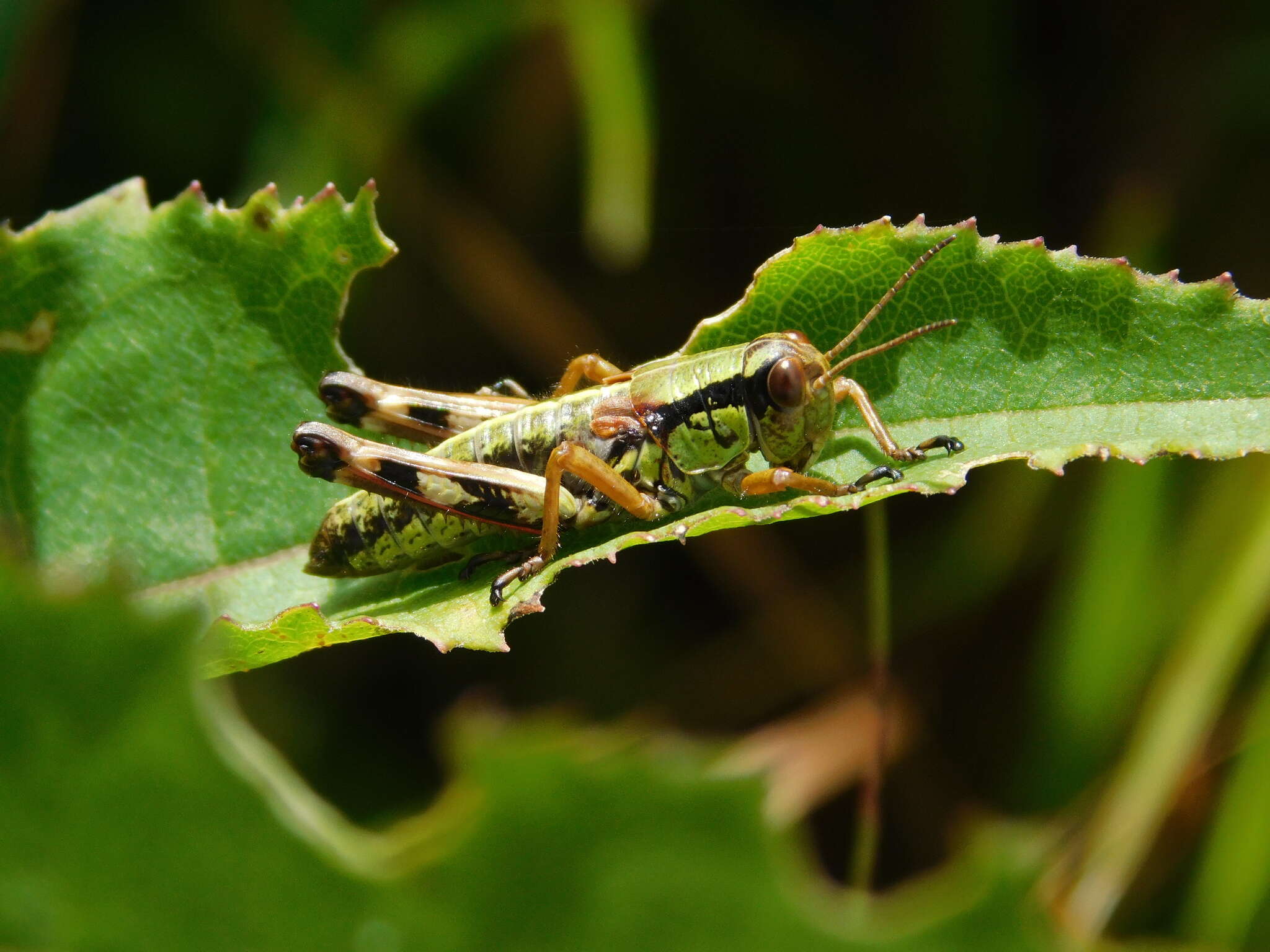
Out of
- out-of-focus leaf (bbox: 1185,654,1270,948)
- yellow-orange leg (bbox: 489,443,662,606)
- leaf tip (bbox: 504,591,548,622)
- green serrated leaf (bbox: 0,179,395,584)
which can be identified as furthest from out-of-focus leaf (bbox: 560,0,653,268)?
out-of-focus leaf (bbox: 1185,654,1270,948)

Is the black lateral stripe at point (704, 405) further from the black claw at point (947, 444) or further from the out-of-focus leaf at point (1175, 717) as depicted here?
the out-of-focus leaf at point (1175, 717)

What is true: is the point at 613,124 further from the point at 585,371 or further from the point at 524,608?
the point at 524,608

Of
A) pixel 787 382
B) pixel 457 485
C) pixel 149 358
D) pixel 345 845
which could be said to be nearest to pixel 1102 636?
pixel 787 382

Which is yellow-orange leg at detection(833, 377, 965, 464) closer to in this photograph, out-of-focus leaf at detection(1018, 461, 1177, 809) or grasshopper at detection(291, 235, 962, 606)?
grasshopper at detection(291, 235, 962, 606)

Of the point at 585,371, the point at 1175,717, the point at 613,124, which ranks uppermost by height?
the point at 613,124

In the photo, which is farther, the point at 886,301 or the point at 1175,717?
the point at 1175,717
